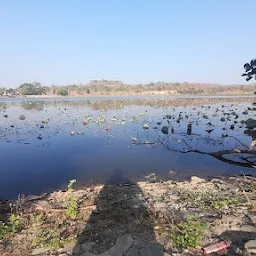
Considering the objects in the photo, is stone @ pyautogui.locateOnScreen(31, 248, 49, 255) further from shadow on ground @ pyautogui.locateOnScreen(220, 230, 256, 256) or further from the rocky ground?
shadow on ground @ pyautogui.locateOnScreen(220, 230, 256, 256)

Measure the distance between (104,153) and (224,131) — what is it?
8.28 metres

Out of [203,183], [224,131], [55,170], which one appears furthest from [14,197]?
[224,131]

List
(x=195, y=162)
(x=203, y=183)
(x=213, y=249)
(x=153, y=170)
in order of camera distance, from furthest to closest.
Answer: (x=195, y=162) → (x=153, y=170) → (x=203, y=183) → (x=213, y=249)

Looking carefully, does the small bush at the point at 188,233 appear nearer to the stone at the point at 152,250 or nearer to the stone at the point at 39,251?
the stone at the point at 152,250

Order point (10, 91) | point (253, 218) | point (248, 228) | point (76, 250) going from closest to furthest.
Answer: point (76, 250) < point (248, 228) < point (253, 218) < point (10, 91)

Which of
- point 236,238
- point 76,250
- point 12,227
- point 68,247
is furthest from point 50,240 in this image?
point 236,238

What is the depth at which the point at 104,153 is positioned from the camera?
969 cm

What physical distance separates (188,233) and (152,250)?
2.01ft

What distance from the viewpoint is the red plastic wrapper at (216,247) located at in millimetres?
2848

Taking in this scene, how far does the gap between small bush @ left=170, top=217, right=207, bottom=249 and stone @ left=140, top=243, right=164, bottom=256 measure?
10.8 inches

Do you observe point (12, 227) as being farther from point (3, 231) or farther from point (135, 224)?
point (135, 224)

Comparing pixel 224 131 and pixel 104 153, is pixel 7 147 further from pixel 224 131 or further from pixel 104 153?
pixel 224 131

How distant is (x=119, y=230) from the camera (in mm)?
3463

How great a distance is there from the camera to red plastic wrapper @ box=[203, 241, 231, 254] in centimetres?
285
